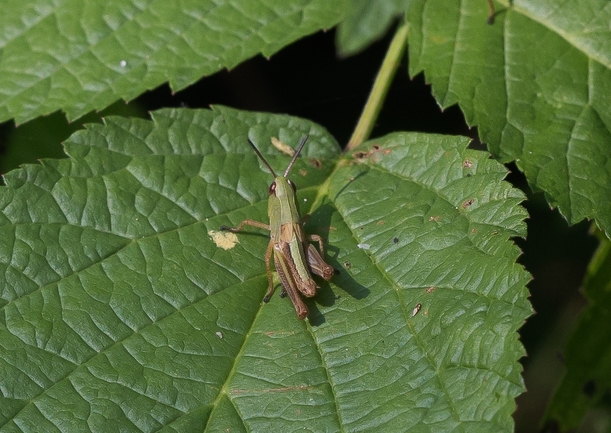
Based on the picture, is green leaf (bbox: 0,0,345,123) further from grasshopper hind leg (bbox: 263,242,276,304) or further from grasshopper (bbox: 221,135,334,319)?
grasshopper hind leg (bbox: 263,242,276,304)

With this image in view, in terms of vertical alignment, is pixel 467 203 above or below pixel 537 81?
below

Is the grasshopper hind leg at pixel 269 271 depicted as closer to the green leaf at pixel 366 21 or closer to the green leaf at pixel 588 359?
the green leaf at pixel 366 21

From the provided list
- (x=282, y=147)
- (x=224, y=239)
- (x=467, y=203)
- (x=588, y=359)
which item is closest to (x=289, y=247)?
(x=224, y=239)

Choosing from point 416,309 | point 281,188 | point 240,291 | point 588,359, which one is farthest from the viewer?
point 588,359

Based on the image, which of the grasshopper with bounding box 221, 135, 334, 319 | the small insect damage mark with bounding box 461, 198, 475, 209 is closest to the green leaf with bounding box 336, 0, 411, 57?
the grasshopper with bounding box 221, 135, 334, 319

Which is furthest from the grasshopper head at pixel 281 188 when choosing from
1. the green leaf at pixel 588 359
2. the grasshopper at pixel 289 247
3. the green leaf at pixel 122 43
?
the green leaf at pixel 588 359

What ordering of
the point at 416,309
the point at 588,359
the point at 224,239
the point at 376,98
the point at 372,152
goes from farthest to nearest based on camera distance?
the point at 588,359 → the point at 376,98 → the point at 372,152 → the point at 224,239 → the point at 416,309

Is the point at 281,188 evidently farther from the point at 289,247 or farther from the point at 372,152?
the point at 372,152
